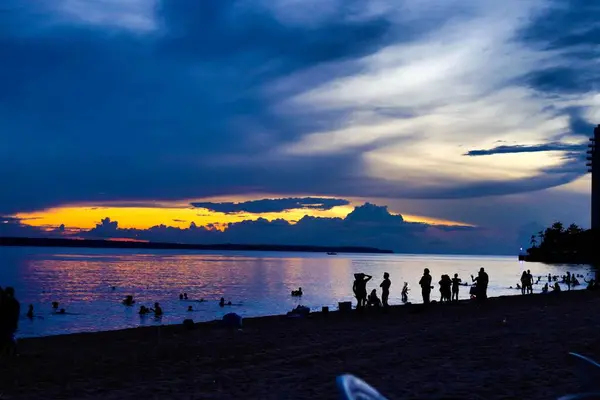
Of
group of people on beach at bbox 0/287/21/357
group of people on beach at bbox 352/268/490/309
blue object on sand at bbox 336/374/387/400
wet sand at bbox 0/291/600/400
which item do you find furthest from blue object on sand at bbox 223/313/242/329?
blue object on sand at bbox 336/374/387/400

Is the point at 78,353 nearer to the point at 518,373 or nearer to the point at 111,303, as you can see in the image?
the point at 518,373

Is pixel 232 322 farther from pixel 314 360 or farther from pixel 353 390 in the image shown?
pixel 353 390

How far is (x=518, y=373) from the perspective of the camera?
10.1 m

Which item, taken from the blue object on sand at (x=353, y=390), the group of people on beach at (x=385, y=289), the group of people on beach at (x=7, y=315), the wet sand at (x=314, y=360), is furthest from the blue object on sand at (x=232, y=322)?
the blue object on sand at (x=353, y=390)

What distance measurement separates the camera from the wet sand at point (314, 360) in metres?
9.27

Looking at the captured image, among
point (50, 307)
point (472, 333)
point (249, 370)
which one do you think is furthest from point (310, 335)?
point (50, 307)

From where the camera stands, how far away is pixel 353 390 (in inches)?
154

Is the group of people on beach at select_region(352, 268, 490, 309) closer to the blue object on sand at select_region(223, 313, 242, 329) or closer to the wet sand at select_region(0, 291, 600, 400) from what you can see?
the wet sand at select_region(0, 291, 600, 400)

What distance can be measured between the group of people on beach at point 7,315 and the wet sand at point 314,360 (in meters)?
0.52

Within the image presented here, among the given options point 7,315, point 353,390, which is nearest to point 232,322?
point 7,315

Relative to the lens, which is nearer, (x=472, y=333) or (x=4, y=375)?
(x=4, y=375)

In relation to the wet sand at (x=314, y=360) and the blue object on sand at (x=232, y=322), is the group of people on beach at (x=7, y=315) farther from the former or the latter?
the blue object on sand at (x=232, y=322)

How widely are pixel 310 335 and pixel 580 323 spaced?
784 centimetres

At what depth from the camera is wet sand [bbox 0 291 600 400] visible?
9.27 meters
